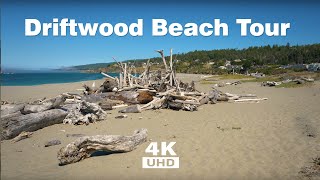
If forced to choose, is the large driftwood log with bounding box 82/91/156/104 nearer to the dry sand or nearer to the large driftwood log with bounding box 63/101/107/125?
the dry sand

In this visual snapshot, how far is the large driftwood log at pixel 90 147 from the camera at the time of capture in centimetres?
747

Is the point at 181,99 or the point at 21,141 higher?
the point at 181,99

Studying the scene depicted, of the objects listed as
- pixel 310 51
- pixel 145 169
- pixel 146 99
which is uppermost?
pixel 310 51

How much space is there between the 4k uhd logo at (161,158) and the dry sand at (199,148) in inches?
6.2

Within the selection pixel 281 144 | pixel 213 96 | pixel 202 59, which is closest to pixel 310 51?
pixel 202 59

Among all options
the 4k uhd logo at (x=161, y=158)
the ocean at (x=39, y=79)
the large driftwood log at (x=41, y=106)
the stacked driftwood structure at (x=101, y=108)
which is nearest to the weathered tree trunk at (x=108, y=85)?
the stacked driftwood structure at (x=101, y=108)

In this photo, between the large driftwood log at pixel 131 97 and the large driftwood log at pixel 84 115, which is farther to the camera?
the large driftwood log at pixel 131 97

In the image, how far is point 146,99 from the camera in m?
17.1

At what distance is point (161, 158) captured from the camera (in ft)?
25.9

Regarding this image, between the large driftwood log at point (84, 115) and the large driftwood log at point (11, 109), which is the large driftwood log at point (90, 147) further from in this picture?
the large driftwood log at point (11, 109)

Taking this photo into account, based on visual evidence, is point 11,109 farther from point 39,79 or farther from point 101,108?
point 39,79

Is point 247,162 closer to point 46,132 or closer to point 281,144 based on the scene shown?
point 281,144

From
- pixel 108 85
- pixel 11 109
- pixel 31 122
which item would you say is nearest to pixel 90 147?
pixel 31 122

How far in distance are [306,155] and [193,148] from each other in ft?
8.97
